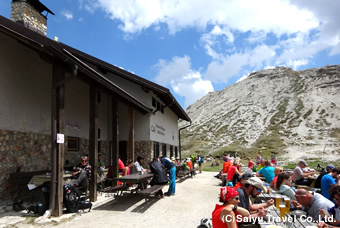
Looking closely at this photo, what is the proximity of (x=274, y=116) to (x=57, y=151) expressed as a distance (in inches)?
2257

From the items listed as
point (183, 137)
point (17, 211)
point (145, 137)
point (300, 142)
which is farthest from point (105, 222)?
point (183, 137)

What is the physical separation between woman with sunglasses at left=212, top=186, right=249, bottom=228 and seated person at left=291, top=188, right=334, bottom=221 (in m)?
1.46

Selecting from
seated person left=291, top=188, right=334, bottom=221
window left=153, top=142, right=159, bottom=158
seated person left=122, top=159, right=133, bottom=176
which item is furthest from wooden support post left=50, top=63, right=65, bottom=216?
window left=153, top=142, right=159, bottom=158

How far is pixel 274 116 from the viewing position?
189 feet

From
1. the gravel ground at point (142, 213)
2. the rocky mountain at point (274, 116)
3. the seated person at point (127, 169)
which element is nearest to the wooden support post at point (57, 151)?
the gravel ground at point (142, 213)

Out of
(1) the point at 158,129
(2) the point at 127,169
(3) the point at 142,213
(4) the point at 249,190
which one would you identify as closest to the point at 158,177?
(3) the point at 142,213

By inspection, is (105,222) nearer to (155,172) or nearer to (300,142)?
(155,172)

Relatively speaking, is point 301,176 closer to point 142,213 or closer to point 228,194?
point 142,213

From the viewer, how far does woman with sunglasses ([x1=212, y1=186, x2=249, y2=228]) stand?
9.60 feet

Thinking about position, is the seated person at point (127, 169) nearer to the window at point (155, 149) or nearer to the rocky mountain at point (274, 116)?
the window at point (155, 149)

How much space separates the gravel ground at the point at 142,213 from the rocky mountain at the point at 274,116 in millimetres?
31159

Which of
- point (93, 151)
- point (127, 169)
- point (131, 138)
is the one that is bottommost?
point (127, 169)

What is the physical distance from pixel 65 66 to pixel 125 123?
7521mm

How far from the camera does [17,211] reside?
6.54m
